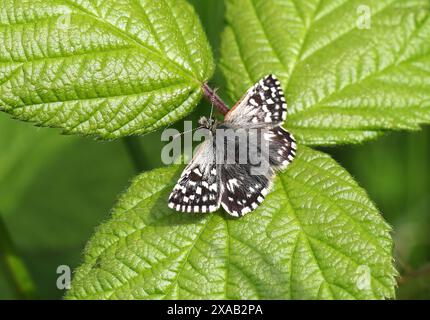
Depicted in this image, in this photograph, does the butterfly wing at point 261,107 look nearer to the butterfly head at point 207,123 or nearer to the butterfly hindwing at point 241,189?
the butterfly head at point 207,123

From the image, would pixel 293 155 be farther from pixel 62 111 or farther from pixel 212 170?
pixel 62 111

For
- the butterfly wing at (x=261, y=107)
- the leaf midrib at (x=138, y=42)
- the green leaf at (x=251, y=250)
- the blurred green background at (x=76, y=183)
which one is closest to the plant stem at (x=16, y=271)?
the green leaf at (x=251, y=250)

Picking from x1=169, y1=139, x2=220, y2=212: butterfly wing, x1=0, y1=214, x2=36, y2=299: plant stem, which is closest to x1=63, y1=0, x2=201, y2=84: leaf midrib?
x1=169, y1=139, x2=220, y2=212: butterfly wing

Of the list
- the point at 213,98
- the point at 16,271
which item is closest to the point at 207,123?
the point at 213,98

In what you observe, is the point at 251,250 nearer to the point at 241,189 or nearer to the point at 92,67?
the point at 241,189
